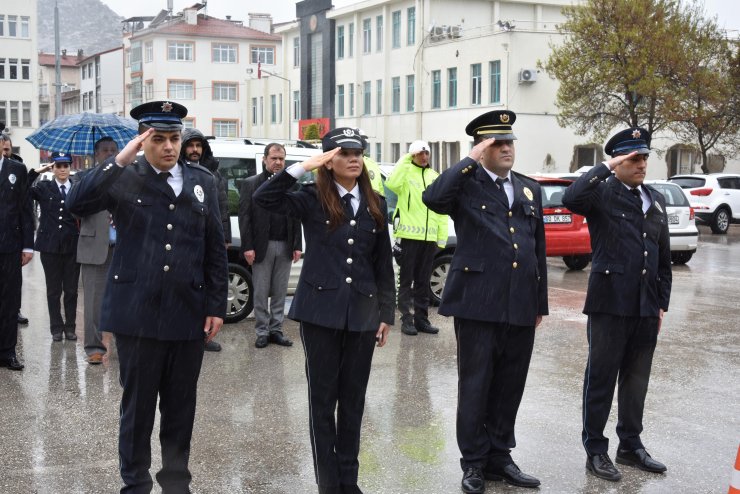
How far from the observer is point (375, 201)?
5492 mm

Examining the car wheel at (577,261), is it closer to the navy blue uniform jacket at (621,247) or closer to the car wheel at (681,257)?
the car wheel at (681,257)

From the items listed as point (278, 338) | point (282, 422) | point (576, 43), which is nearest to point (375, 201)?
point (282, 422)

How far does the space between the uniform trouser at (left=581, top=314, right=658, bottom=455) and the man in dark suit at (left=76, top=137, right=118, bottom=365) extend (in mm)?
Answer: 4643

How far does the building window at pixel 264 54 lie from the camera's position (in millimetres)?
90188

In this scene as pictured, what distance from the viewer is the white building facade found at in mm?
76375

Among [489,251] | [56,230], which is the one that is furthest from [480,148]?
[56,230]

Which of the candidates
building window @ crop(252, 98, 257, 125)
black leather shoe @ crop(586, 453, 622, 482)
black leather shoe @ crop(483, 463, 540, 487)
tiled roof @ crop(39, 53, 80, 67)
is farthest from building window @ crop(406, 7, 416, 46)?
tiled roof @ crop(39, 53, 80, 67)

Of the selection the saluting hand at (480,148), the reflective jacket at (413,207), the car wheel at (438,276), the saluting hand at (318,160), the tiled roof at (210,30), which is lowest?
the car wheel at (438,276)

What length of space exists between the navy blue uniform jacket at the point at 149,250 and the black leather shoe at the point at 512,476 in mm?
1935

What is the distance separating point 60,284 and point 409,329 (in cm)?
360

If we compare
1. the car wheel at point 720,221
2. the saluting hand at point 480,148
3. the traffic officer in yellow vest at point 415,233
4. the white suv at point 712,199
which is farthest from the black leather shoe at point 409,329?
the car wheel at point 720,221

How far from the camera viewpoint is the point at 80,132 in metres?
11.0

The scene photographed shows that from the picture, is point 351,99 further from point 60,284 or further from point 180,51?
point 60,284

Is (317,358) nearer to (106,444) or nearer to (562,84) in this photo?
(106,444)
